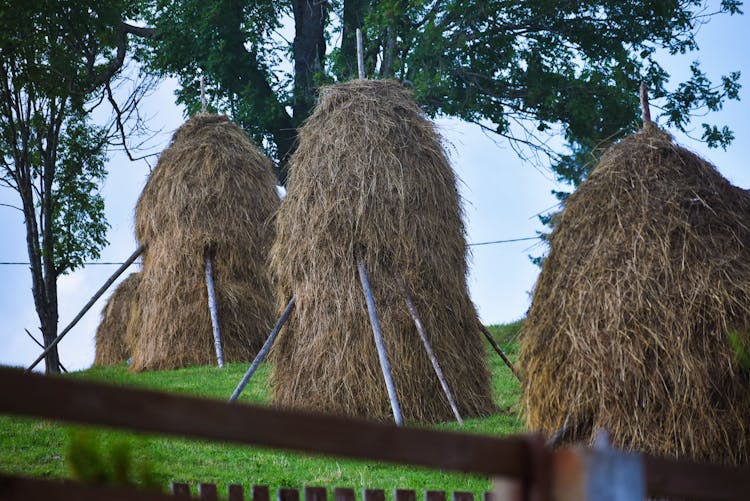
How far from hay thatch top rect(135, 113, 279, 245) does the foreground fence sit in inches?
567

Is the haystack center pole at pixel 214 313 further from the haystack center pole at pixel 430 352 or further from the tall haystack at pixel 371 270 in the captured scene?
the haystack center pole at pixel 430 352

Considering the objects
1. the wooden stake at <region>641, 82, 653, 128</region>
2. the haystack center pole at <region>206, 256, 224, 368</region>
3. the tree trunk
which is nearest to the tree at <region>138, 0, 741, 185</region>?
the tree trunk

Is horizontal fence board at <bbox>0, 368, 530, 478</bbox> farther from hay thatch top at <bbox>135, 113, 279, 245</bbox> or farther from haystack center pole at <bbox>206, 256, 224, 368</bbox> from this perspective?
hay thatch top at <bbox>135, 113, 279, 245</bbox>

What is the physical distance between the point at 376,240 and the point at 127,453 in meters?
7.39

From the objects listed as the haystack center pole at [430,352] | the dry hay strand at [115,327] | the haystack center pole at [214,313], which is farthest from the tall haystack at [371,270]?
the dry hay strand at [115,327]

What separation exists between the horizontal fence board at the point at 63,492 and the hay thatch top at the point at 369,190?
8411 millimetres

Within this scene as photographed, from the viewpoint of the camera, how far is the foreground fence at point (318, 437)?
99.3 inches

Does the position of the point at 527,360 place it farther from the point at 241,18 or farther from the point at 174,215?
the point at 241,18

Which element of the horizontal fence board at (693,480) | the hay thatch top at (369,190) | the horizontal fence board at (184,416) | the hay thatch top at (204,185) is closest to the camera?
the horizontal fence board at (184,416)

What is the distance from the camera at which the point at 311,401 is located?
11109 millimetres

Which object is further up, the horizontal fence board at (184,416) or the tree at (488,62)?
the tree at (488,62)

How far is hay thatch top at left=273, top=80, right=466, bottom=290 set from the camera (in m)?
11.2

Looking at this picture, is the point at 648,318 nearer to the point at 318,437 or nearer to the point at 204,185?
the point at 318,437

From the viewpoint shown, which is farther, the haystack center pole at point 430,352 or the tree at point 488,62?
the tree at point 488,62
